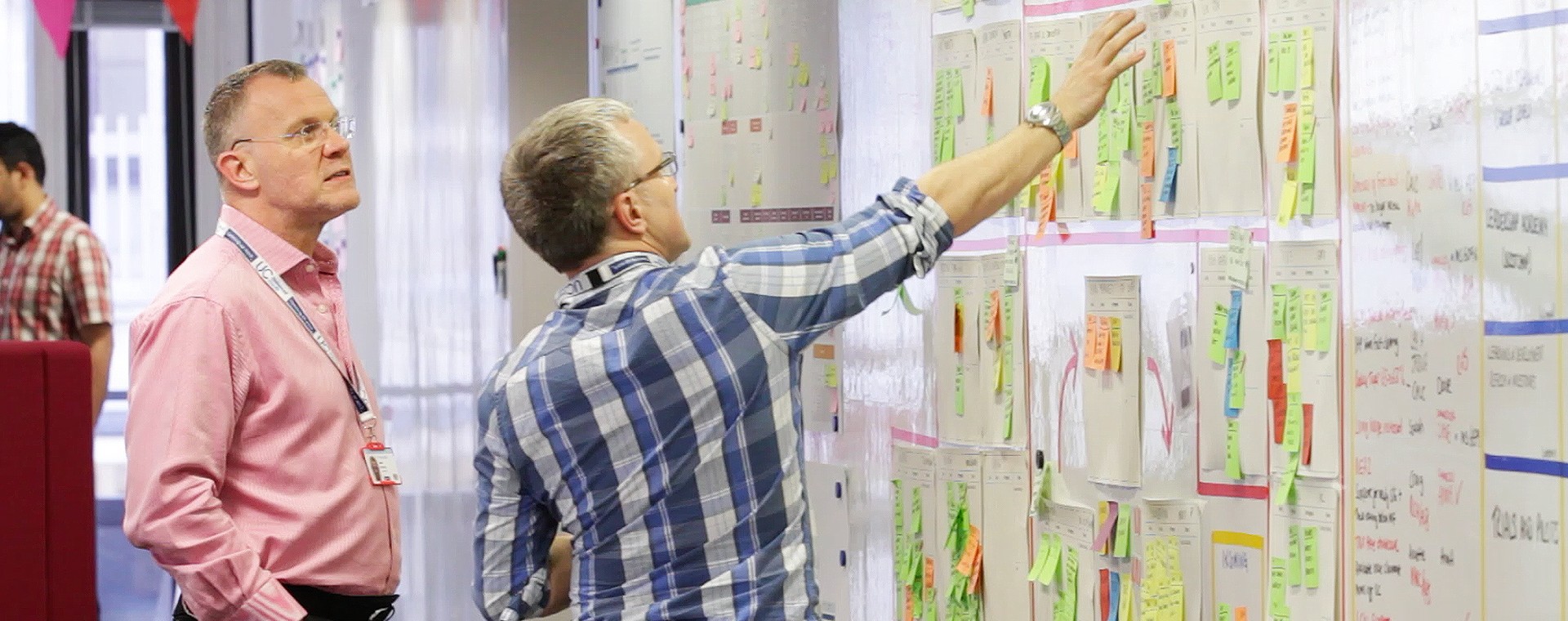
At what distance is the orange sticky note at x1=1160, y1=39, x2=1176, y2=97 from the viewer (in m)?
2.22

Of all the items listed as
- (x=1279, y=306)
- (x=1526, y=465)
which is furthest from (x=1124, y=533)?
(x=1526, y=465)

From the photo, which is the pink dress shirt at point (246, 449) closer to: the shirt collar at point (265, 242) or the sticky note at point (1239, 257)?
Result: the shirt collar at point (265, 242)

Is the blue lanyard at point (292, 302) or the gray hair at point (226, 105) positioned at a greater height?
the gray hair at point (226, 105)

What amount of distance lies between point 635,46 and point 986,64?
110 cm

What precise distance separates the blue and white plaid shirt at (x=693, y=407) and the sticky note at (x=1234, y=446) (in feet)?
2.69

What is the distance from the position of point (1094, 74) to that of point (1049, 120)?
13 centimetres

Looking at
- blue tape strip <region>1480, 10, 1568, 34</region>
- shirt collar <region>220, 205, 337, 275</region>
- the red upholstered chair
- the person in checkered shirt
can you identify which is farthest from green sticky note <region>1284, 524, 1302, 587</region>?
the person in checkered shirt

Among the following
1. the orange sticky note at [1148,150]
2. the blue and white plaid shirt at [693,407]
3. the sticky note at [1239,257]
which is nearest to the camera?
the blue and white plaid shirt at [693,407]

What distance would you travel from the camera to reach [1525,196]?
5.96 ft

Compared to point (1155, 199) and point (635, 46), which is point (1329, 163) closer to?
point (1155, 199)

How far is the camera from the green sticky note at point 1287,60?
2.07 metres

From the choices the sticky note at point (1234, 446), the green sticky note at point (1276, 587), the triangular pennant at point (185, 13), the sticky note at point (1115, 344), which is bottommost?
the green sticky note at point (1276, 587)

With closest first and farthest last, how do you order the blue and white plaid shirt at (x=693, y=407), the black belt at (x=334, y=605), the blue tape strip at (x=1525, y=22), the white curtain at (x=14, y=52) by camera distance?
the blue and white plaid shirt at (x=693, y=407), the blue tape strip at (x=1525, y=22), the black belt at (x=334, y=605), the white curtain at (x=14, y=52)

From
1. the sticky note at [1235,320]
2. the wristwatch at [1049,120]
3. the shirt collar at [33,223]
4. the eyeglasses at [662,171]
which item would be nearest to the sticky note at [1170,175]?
the sticky note at [1235,320]
